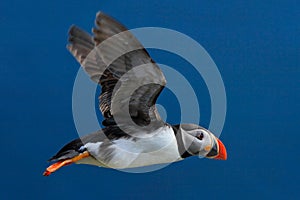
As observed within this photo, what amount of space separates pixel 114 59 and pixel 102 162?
0.85ft

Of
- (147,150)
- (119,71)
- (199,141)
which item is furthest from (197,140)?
(119,71)

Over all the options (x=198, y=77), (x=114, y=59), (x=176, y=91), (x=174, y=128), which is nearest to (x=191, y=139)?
(x=174, y=128)

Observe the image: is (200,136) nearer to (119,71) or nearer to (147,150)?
(147,150)

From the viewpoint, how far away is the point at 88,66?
1.25 metres

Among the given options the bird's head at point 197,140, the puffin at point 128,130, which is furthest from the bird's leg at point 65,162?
the bird's head at point 197,140

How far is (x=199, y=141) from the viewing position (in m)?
1.18

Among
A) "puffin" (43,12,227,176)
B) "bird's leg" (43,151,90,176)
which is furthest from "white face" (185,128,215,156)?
"bird's leg" (43,151,90,176)

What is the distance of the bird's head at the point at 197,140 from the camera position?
1170 millimetres

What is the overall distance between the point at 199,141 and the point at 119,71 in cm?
25

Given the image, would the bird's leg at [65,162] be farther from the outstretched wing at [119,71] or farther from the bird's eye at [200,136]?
the bird's eye at [200,136]

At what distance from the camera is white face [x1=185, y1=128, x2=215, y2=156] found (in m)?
1.17

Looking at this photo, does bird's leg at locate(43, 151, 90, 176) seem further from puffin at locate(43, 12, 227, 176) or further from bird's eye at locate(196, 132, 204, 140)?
bird's eye at locate(196, 132, 204, 140)

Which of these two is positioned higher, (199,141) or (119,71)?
→ (119,71)

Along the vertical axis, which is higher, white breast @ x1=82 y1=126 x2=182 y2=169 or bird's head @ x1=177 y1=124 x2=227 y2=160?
bird's head @ x1=177 y1=124 x2=227 y2=160
